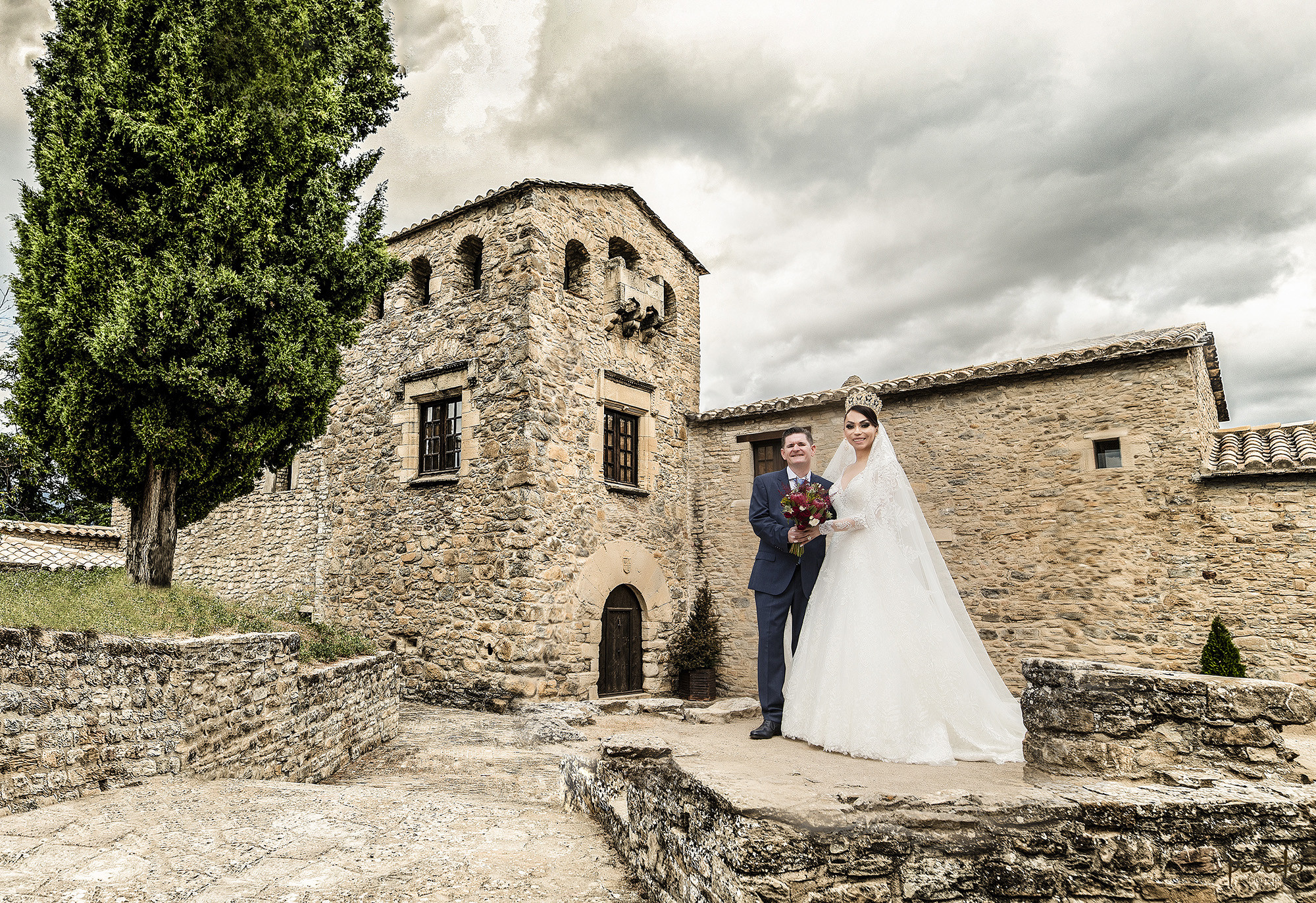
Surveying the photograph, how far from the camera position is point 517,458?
9.98 meters

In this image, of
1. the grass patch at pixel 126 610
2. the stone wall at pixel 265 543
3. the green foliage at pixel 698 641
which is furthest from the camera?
the stone wall at pixel 265 543

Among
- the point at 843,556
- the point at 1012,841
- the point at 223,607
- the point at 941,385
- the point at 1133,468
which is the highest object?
the point at 941,385

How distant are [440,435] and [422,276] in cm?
313

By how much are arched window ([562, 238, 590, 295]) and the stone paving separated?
825cm

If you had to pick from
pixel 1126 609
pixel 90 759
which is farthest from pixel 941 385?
pixel 90 759

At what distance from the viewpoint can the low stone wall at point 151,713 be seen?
401 centimetres

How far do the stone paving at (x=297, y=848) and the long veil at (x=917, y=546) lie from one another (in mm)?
2157

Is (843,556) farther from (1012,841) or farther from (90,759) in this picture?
(90,759)

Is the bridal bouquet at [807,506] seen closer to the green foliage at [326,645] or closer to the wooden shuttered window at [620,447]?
the green foliage at [326,645]

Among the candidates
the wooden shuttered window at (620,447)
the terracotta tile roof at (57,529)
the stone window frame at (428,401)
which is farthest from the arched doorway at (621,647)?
the terracotta tile roof at (57,529)

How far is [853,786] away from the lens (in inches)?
104

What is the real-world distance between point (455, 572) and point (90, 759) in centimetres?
603

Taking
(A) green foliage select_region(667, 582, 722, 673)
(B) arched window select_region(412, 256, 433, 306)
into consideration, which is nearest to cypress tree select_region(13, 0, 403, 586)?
(B) arched window select_region(412, 256, 433, 306)

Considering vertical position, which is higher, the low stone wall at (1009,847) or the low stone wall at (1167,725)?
the low stone wall at (1167,725)
